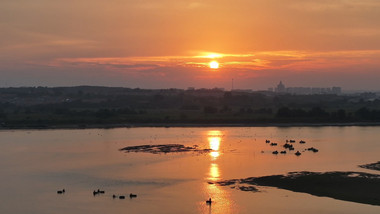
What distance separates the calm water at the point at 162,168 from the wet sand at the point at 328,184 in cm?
108

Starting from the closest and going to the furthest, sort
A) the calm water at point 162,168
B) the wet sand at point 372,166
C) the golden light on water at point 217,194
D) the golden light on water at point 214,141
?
the golden light on water at point 217,194 < the calm water at point 162,168 < the wet sand at point 372,166 < the golden light on water at point 214,141

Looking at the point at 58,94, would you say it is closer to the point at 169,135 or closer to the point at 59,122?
the point at 59,122

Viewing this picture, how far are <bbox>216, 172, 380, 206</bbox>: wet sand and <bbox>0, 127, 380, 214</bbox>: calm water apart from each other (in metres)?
1.08

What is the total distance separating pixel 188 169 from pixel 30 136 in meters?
33.0

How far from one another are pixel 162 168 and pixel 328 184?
12.8 metres

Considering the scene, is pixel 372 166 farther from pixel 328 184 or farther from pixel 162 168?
pixel 162 168

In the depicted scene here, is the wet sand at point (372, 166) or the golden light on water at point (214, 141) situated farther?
the golden light on water at point (214, 141)

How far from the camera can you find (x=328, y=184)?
111ft

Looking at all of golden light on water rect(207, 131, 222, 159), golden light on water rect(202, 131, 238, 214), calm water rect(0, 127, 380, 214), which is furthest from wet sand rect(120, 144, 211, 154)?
golden light on water rect(202, 131, 238, 214)

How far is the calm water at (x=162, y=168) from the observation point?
2900 centimetres

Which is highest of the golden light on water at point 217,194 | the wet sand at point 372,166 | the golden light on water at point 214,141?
the golden light on water at point 214,141

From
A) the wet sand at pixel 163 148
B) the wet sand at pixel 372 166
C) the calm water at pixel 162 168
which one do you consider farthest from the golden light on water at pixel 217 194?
the wet sand at pixel 372 166

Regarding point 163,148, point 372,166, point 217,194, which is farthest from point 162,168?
point 372,166

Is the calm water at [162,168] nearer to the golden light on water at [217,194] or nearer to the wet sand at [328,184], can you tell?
the golden light on water at [217,194]
